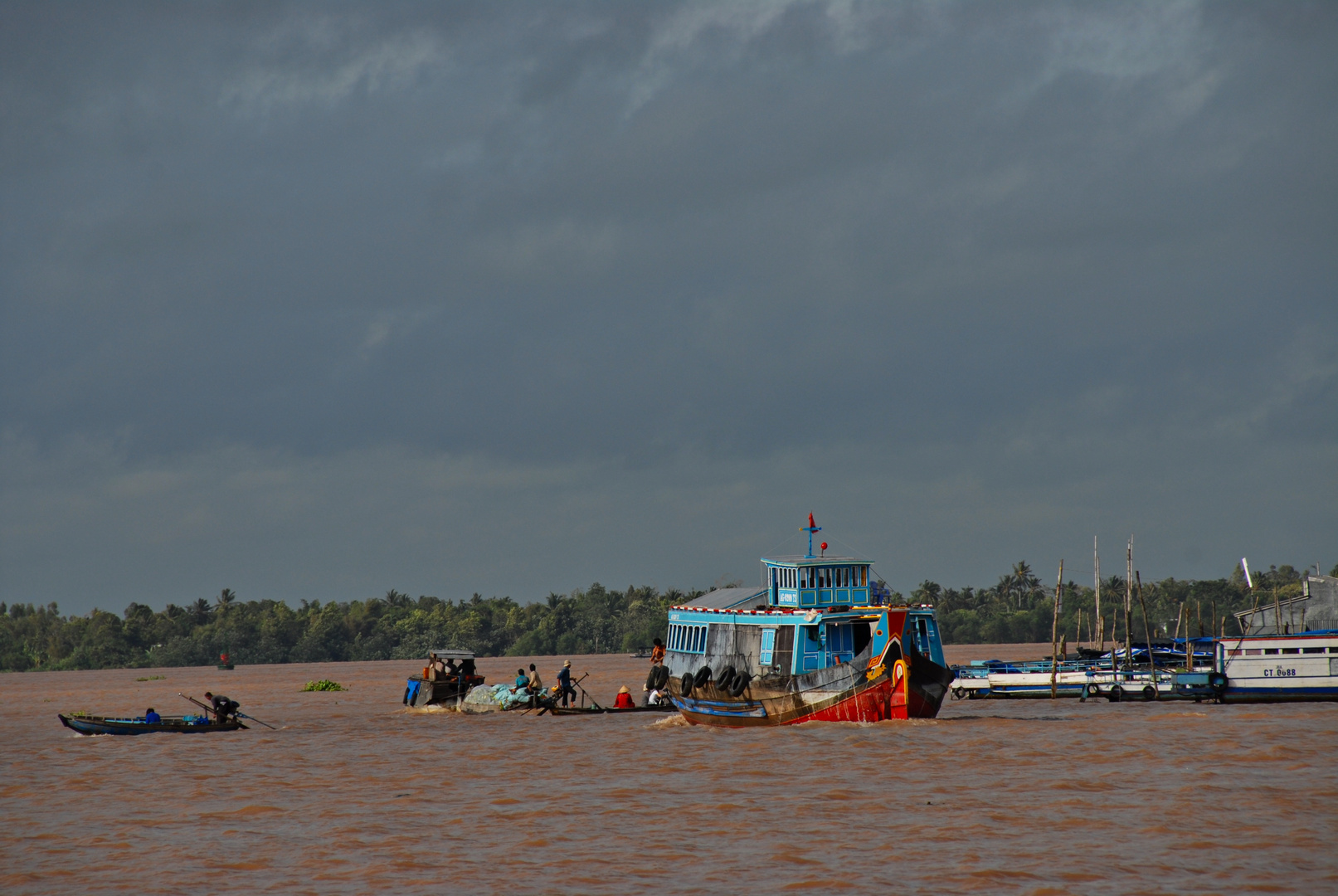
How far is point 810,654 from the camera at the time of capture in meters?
45.1

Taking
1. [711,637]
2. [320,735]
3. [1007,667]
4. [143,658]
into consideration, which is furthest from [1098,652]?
[143,658]

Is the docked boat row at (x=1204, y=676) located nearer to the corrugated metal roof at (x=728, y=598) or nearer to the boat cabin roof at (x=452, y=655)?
the corrugated metal roof at (x=728, y=598)

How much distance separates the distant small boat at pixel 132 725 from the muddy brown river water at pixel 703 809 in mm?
543

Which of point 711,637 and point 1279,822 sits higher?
point 711,637

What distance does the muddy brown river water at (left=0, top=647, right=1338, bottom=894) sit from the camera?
21.4 meters

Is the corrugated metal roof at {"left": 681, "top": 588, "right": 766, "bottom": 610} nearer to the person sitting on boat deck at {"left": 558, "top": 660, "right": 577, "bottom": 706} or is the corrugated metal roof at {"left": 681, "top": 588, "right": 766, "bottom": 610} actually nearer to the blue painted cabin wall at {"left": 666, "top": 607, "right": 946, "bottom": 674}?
the blue painted cabin wall at {"left": 666, "top": 607, "right": 946, "bottom": 674}

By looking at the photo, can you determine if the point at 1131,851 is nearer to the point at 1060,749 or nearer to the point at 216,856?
the point at 1060,749

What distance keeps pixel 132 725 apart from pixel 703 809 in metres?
28.7

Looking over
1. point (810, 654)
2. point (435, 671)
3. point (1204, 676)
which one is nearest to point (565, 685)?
point (435, 671)

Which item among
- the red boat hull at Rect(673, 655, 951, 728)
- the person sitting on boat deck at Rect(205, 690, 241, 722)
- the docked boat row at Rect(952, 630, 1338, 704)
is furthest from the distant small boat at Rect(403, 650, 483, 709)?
the docked boat row at Rect(952, 630, 1338, 704)

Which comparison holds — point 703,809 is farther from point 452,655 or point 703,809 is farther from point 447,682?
point 452,655

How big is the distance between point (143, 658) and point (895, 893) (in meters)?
193

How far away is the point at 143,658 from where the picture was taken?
7530 inches

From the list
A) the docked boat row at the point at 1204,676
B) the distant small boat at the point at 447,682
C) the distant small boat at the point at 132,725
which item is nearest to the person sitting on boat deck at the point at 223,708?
the distant small boat at the point at 132,725
